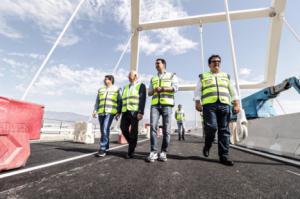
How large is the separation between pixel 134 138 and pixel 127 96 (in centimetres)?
86

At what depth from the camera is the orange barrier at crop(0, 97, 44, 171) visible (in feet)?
8.18

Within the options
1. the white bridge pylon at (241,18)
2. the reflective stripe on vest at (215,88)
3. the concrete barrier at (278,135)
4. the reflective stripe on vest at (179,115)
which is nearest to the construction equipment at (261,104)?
the concrete barrier at (278,135)

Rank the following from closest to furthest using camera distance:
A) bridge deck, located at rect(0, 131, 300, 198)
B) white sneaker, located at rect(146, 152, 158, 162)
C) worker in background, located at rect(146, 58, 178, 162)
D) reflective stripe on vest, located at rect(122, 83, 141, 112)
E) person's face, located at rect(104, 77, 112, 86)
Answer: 1. bridge deck, located at rect(0, 131, 300, 198)
2. white sneaker, located at rect(146, 152, 158, 162)
3. worker in background, located at rect(146, 58, 178, 162)
4. reflective stripe on vest, located at rect(122, 83, 141, 112)
5. person's face, located at rect(104, 77, 112, 86)

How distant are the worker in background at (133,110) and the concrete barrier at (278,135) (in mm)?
3397

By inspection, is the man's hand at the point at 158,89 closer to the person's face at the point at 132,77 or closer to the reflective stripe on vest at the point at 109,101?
the person's face at the point at 132,77

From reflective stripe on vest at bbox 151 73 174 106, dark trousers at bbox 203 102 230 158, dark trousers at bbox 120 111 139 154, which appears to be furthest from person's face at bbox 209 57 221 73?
dark trousers at bbox 120 111 139 154

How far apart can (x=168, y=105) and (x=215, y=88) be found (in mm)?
914

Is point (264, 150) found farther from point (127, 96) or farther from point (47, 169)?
point (47, 169)

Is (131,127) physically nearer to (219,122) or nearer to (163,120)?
(163,120)

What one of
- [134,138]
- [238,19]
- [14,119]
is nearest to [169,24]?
[238,19]

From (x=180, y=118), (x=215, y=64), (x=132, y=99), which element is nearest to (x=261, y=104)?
(x=180, y=118)

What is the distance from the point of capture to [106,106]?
4555 millimetres

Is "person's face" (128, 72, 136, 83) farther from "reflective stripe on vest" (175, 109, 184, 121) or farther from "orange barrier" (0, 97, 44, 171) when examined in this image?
"reflective stripe on vest" (175, 109, 184, 121)

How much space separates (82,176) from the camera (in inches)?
91.1
